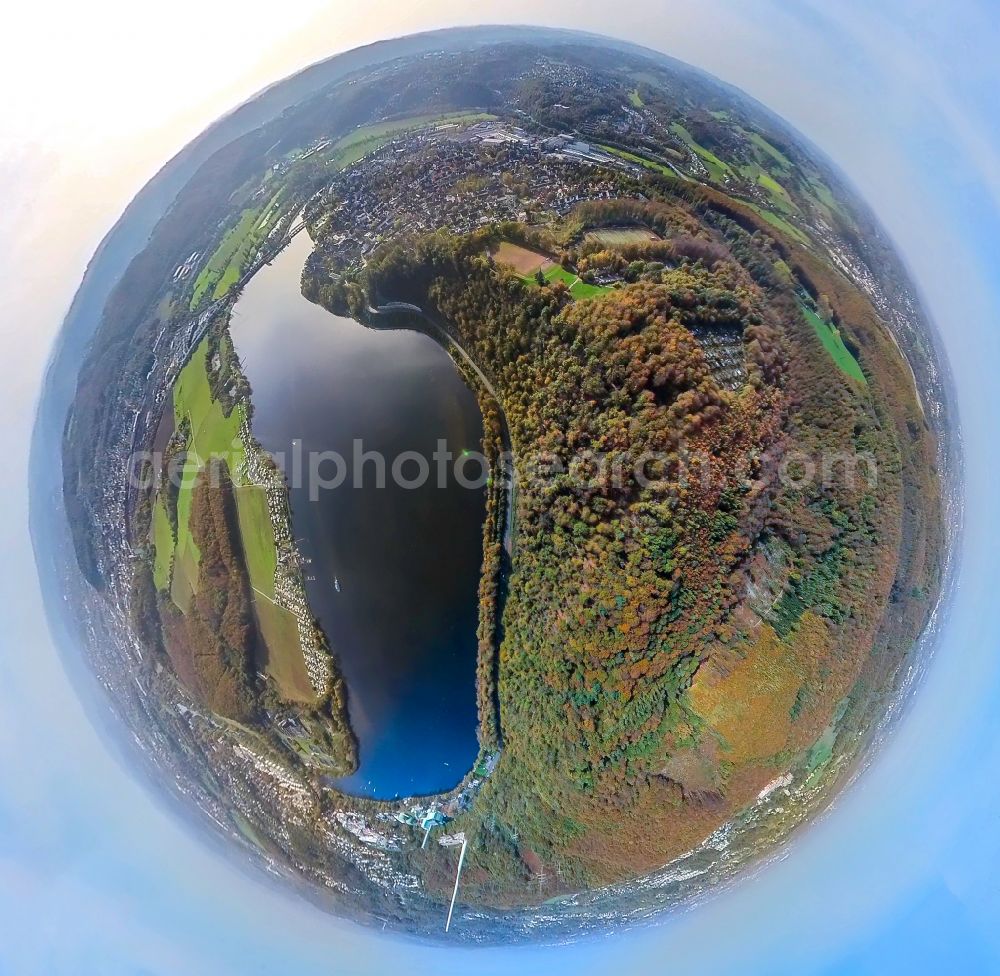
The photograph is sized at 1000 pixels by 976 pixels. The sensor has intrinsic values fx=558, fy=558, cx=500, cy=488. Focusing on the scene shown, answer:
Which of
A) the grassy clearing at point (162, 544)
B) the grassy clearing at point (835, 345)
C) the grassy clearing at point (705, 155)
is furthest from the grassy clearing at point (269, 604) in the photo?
the grassy clearing at point (705, 155)

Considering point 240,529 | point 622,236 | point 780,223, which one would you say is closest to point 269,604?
point 240,529

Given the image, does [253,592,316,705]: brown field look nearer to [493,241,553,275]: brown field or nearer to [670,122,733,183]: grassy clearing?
[493,241,553,275]: brown field

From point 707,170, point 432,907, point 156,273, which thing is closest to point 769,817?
point 432,907

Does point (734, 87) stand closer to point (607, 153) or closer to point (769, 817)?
point (607, 153)

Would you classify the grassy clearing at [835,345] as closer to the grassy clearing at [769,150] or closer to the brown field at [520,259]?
the grassy clearing at [769,150]

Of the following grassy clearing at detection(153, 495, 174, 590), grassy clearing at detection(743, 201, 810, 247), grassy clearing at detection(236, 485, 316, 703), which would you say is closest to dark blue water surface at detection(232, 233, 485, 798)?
grassy clearing at detection(236, 485, 316, 703)

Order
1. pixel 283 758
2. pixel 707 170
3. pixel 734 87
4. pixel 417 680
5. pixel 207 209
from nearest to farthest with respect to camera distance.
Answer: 1. pixel 417 680
2. pixel 283 758
3. pixel 707 170
4. pixel 207 209
5. pixel 734 87

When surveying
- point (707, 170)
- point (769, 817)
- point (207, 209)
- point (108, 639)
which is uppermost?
point (707, 170)
